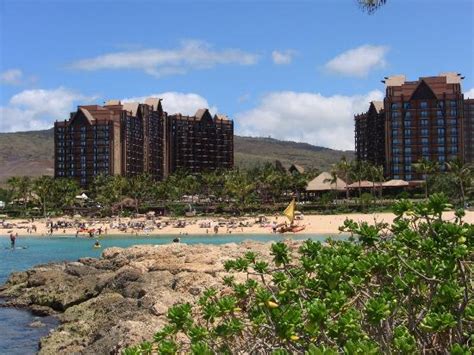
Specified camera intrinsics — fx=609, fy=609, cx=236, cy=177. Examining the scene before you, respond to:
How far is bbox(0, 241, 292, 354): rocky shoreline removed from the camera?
Answer: 14.2 m

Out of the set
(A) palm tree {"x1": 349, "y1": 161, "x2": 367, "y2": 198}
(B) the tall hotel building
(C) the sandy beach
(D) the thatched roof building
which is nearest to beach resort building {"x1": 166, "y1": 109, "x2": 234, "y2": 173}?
(B) the tall hotel building

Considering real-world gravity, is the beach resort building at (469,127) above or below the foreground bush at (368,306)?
above

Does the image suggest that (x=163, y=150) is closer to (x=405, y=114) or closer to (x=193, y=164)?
(x=193, y=164)

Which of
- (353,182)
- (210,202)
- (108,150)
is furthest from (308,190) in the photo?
(108,150)

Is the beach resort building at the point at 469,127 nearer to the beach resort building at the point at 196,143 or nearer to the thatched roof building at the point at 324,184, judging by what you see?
the beach resort building at the point at 196,143

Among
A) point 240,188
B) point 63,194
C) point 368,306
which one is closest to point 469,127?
point 240,188

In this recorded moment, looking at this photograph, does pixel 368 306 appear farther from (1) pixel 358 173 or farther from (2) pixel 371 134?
(2) pixel 371 134

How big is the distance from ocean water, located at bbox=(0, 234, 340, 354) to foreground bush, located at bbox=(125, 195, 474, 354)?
477 inches

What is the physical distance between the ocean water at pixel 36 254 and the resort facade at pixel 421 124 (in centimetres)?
5447

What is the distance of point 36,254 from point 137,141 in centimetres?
9099

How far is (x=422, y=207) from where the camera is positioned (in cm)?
650

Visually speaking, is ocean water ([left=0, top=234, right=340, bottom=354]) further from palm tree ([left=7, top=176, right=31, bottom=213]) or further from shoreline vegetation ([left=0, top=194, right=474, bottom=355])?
palm tree ([left=7, top=176, right=31, bottom=213])

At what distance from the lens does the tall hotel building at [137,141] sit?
133625mm

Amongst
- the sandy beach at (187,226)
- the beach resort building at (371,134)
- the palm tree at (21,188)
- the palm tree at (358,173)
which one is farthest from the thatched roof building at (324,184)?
the palm tree at (21,188)
